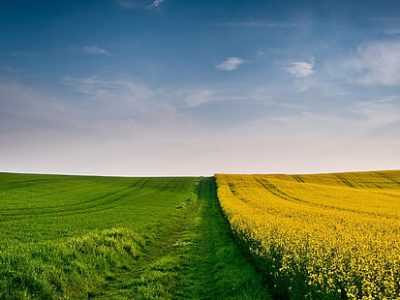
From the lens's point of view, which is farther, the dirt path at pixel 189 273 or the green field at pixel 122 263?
the dirt path at pixel 189 273

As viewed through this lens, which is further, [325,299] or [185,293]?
[185,293]

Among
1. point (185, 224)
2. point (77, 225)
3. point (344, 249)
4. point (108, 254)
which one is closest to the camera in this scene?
point (344, 249)

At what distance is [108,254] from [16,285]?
226 inches

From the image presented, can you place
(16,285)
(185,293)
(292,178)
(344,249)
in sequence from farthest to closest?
(292,178), (185,293), (16,285), (344,249)

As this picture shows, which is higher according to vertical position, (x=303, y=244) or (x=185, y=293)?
(x=303, y=244)

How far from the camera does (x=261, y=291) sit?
1266 centimetres

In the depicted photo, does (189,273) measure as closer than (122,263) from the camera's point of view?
Yes

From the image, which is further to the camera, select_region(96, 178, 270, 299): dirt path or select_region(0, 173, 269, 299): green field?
→ select_region(96, 178, 270, 299): dirt path

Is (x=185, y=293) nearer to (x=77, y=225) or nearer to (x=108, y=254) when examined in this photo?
(x=108, y=254)

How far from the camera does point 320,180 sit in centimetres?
9262

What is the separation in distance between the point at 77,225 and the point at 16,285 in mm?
15358

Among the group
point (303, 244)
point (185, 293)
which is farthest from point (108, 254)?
point (303, 244)

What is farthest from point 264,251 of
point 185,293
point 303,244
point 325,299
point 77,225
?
point 77,225

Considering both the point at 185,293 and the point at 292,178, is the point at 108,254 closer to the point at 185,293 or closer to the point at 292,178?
the point at 185,293
